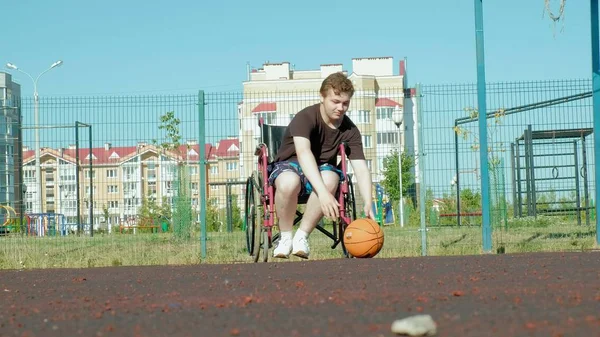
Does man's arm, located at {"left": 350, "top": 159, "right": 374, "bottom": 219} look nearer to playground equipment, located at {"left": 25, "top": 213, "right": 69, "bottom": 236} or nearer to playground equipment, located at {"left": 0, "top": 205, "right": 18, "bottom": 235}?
playground equipment, located at {"left": 25, "top": 213, "right": 69, "bottom": 236}

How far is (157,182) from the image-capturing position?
15680mm

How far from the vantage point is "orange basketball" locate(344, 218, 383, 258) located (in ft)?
27.3

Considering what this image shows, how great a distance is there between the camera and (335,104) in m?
8.76

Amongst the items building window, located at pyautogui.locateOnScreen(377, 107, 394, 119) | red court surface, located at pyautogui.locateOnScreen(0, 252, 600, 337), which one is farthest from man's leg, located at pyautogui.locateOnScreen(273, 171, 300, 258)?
building window, located at pyautogui.locateOnScreen(377, 107, 394, 119)

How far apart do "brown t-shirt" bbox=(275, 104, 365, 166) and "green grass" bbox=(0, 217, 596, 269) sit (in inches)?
85.4

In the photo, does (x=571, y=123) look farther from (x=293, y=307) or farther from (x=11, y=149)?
(x=293, y=307)

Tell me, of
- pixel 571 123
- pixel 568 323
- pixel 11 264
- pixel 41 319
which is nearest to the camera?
pixel 568 323

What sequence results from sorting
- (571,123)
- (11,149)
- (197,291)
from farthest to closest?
(11,149), (571,123), (197,291)

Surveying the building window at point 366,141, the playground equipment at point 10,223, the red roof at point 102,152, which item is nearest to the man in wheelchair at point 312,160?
the red roof at point 102,152

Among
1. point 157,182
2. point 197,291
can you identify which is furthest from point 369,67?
point 197,291

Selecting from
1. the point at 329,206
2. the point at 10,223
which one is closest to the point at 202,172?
the point at 10,223

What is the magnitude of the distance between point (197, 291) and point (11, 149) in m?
8.18

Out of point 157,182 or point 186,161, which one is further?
point 157,182

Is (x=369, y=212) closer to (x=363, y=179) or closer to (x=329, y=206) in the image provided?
(x=363, y=179)
